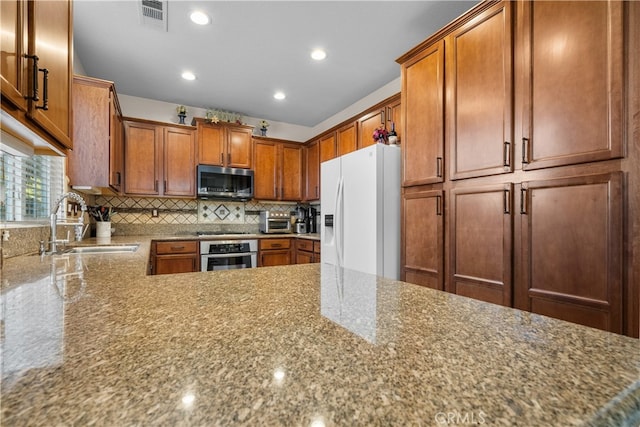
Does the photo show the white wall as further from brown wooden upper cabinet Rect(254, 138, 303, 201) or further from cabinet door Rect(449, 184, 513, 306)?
cabinet door Rect(449, 184, 513, 306)

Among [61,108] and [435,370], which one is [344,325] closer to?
[435,370]

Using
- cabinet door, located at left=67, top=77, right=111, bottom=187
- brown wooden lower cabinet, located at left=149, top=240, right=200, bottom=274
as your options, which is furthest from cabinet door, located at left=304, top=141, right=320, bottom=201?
cabinet door, located at left=67, top=77, right=111, bottom=187

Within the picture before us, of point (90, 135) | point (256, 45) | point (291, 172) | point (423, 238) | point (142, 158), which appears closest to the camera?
point (423, 238)

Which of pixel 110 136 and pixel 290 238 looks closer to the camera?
pixel 110 136

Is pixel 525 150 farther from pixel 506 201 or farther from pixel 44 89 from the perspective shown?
pixel 44 89

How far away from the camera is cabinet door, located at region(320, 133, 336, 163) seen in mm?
3859

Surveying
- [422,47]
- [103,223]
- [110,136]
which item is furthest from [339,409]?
[103,223]

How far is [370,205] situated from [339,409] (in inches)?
83.1

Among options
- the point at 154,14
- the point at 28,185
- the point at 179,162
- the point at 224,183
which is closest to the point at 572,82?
the point at 154,14

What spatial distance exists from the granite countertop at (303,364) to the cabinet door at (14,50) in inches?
23.4

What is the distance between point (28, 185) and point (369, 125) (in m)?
2.81

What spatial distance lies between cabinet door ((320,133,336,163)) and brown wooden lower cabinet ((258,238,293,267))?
119cm

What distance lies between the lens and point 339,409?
302 millimetres

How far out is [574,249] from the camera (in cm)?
135
